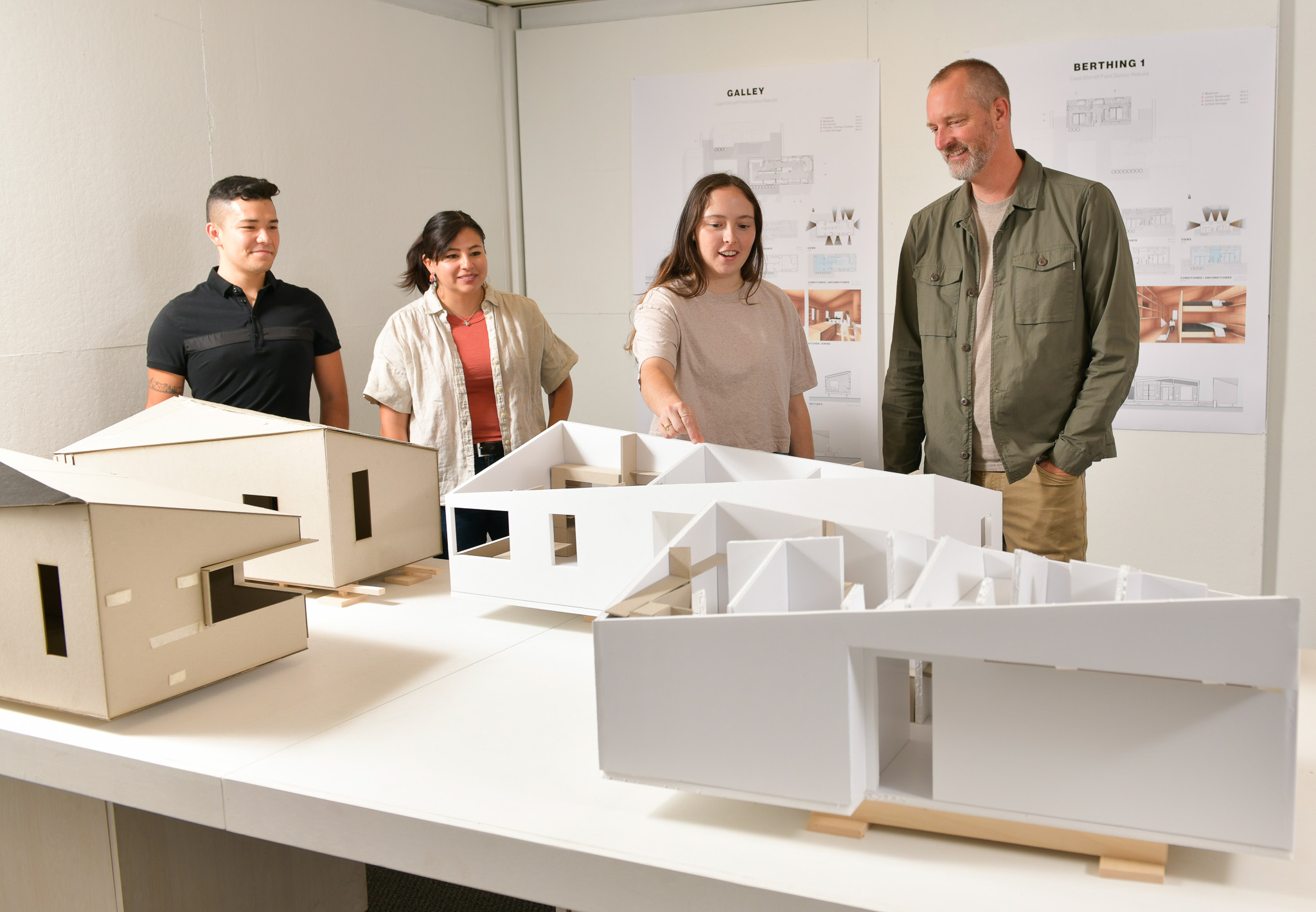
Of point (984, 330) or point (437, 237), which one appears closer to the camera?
point (984, 330)

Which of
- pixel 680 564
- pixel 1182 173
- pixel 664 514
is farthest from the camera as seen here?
pixel 1182 173

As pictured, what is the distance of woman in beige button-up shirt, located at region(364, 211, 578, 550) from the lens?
2.91m

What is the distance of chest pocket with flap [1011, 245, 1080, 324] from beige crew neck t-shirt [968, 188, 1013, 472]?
73mm

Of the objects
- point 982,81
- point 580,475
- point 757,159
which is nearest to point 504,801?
point 580,475

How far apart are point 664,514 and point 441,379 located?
1.48 metres

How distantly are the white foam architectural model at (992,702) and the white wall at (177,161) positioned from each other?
2351 millimetres

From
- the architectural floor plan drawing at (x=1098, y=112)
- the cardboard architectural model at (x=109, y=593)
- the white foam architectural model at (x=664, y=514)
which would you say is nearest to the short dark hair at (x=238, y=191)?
the white foam architectural model at (x=664, y=514)

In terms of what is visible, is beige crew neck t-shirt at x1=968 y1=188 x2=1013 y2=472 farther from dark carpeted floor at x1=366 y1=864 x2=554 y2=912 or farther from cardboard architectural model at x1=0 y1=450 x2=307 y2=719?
cardboard architectural model at x1=0 y1=450 x2=307 y2=719

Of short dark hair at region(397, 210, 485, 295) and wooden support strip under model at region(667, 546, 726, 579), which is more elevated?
short dark hair at region(397, 210, 485, 295)

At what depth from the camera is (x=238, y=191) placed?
2.84 m

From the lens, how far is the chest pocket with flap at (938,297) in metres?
2.71

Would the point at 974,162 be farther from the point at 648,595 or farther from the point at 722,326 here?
the point at 648,595

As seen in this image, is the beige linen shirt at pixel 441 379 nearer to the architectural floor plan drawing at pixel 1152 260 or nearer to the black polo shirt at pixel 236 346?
the black polo shirt at pixel 236 346

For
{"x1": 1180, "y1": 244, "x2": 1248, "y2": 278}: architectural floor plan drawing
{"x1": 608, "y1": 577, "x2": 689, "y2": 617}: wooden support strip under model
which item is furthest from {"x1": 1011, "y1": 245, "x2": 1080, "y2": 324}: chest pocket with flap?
{"x1": 608, "y1": 577, "x2": 689, "y2": 617}: wooden support strip under model
